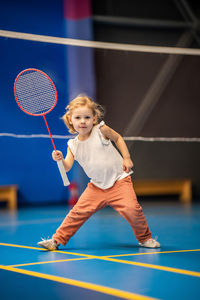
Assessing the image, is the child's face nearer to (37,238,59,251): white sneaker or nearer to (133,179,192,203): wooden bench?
(37,238,59,251): white sneaker

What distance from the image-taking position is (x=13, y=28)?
9.22m

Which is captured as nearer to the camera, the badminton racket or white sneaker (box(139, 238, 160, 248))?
white sneaker (box(139, 238, 160, 248))

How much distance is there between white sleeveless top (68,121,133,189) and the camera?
13.0 feet

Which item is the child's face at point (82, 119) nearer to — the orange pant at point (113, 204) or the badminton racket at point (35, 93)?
the badminton racket at point (35, 93)

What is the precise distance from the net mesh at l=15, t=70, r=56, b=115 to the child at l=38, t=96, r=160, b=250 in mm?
336

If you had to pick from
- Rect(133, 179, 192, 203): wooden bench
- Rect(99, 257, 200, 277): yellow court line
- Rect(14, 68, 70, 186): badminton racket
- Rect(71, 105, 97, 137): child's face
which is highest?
Rect(133, 179, 192, 203): wooden bench

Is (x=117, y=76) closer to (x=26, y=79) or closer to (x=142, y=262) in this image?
(x=26, y=79)

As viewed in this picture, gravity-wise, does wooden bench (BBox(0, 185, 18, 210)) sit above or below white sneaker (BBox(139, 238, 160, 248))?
above

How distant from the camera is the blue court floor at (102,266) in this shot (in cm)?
A: 247

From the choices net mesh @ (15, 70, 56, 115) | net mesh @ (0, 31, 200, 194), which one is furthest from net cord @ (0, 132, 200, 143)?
net mesh @ (15, 70, 56, 115)

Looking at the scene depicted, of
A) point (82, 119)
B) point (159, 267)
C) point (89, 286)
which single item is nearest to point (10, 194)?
point (82, 119)

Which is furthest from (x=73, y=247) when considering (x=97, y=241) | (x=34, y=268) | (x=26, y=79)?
(x=26, y=79)

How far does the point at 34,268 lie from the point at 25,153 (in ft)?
21.3

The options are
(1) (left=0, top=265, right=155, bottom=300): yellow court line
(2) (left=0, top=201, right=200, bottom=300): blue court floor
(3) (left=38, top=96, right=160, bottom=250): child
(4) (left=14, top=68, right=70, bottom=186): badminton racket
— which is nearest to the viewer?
(1) (left=0, top=265, right=155, bottom=300): yellow court line
